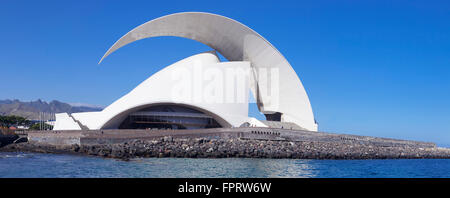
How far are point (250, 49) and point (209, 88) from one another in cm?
495

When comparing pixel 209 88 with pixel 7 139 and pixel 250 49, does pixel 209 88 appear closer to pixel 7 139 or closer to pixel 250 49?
pixel 250 49

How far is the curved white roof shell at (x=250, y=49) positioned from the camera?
28219 millimetres

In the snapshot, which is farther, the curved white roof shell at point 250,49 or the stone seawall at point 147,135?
the curved white roof shell at point 250,49

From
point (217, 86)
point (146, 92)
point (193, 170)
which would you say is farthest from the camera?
point (217, 86)

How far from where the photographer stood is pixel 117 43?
27438 millimetres

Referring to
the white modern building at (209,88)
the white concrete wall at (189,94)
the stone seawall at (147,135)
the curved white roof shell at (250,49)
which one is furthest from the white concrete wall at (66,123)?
the curved white roof shell at (250,49)

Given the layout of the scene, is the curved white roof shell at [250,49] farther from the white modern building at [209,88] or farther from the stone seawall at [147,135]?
the stone seawall at [147,135]

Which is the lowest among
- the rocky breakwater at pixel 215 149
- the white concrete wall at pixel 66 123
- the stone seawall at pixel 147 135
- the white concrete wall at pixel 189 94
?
the rocky breakwater at pixel 215 149

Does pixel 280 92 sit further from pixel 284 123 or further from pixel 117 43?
pixel 117 43

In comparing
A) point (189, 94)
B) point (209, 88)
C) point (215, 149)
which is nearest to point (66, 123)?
point (189, 94)

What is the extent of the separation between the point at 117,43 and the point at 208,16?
6.62 m

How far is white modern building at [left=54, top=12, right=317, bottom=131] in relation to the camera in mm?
25812

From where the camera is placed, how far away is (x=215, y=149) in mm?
19078
